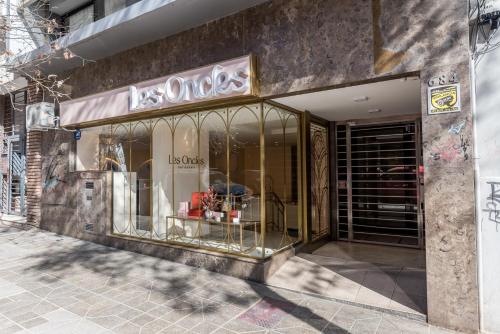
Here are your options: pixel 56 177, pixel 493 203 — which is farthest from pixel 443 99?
pixel 56 177

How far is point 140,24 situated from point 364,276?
564cm

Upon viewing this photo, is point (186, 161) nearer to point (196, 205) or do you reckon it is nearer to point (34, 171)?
point (196, 205)

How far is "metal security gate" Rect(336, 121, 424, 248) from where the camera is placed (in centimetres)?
646

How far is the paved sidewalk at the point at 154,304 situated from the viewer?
361cm

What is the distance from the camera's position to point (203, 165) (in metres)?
6.48

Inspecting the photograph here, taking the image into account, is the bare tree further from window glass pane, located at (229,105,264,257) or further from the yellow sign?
the yellow sign

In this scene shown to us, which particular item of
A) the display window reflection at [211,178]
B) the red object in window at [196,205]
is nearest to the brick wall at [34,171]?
the display window reflection at [211,178]

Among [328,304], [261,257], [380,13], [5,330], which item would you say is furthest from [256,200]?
[5,330]

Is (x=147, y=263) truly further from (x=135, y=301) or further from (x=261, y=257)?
(x=261, y=257)

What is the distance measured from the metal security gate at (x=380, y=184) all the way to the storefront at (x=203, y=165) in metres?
1.53

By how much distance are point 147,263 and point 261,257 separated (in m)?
2.31

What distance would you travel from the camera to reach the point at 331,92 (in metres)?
4.72

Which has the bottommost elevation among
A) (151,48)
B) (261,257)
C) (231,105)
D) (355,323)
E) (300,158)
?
(355,323)

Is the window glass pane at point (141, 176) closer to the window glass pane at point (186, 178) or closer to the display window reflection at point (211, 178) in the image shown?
the display window reflection at point (211, 178)
